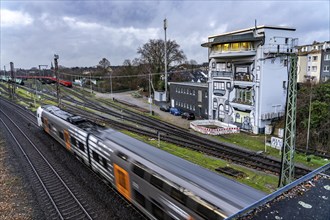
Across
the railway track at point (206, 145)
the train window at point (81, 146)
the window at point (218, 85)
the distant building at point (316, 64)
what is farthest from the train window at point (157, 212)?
the distant building at point (316, 64)

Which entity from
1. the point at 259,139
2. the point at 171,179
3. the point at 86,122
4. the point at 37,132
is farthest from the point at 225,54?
the point at 171,179

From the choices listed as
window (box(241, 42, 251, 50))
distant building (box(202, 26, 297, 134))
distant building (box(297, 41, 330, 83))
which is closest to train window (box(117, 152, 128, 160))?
distant building (box(202, 26, 297, 134))

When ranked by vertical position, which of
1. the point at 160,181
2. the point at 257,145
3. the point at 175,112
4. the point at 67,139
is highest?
the point at 160,181

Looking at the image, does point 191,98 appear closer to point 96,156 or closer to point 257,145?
point 257,145

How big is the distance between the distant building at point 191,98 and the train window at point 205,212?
35.3 m

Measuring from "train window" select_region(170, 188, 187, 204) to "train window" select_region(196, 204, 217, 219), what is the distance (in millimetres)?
740

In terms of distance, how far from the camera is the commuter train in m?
8.34

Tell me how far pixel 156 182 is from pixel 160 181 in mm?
300

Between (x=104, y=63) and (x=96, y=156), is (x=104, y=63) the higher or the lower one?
the higher one

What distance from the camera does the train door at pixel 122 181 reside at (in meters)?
13.0

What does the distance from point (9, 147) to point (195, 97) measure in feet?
96.2

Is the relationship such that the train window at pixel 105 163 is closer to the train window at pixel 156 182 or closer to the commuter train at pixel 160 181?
the commuter train at pixel 160 181

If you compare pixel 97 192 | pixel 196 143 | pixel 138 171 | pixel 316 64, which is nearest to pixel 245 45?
pixel 196 143

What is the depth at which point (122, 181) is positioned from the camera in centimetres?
1353
